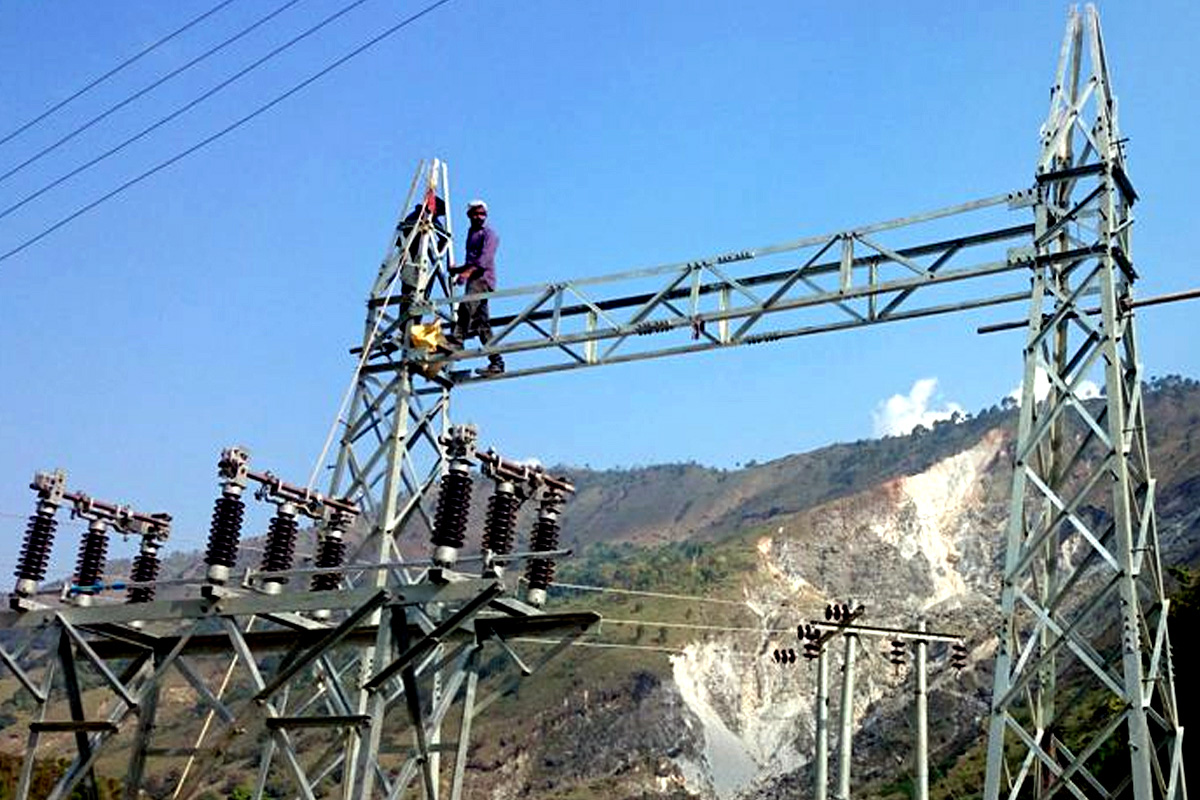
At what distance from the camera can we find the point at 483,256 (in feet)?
63.7

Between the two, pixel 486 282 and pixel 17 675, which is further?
pixel 486 282

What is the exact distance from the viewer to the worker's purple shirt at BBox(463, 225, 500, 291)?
63.5 ft

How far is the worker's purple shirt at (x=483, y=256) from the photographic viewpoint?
63.5 ft

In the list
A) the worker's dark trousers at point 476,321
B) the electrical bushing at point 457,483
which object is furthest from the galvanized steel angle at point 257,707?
the worker's dark trousers at point 476,321

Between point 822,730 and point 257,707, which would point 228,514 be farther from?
point 822,730

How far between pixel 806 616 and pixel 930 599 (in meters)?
24.7

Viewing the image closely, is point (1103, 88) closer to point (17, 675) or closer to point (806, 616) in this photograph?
point (17, 675)

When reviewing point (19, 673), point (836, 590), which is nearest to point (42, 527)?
point (19, 673)

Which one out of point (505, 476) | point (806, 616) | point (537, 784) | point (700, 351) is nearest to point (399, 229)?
point (700, 351)

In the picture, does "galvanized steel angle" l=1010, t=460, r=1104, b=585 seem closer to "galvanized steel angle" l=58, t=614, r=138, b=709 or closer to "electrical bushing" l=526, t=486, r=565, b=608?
"electrical bushing" l=526, t=486, r=565, b=608

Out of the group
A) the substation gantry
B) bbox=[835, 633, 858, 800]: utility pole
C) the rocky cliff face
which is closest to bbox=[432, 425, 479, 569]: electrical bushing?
the substation gantry

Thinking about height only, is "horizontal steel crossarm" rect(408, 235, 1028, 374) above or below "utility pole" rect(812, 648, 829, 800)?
above

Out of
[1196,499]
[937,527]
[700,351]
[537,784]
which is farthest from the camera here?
[937,527]

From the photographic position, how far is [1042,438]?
15.2 m
